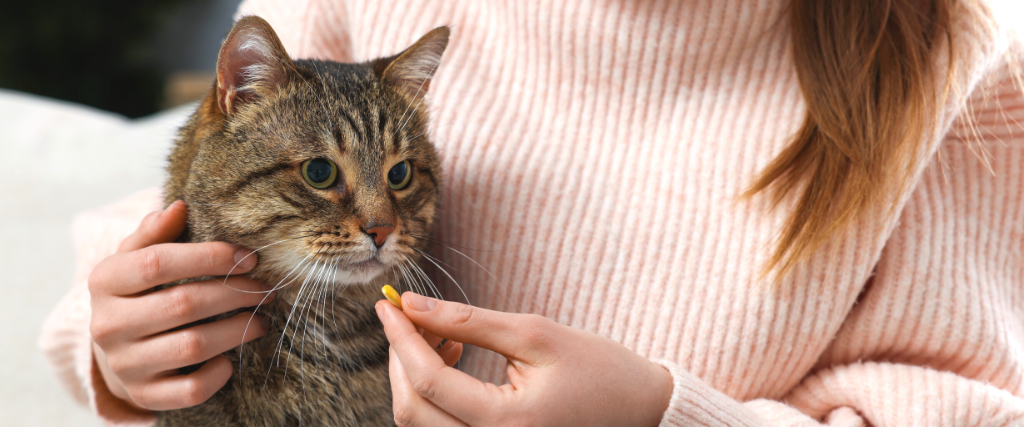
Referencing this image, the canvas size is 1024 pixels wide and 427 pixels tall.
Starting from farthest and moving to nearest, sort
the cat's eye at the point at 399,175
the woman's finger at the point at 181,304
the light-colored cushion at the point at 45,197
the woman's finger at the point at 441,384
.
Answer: the light-colored cushion at the point at 45,197, the cat's eye at the point at 399,175, the woman's finger at the point at 181,304, the woman's finger at the point at 441,384

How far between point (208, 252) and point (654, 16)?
761 mm

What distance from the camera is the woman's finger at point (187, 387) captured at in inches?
29.9

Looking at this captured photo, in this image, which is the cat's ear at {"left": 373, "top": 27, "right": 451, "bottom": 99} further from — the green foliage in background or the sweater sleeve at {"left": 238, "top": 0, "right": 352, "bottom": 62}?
the green foliage in background

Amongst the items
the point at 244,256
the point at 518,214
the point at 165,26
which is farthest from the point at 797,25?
the point at 165,26

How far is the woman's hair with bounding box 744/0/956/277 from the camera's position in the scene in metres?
0.86

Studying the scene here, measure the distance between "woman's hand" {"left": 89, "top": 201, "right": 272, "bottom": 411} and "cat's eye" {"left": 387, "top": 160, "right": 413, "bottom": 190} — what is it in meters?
0.20

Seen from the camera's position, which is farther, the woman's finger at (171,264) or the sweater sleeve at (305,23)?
the sweater sleeve at (305,23)

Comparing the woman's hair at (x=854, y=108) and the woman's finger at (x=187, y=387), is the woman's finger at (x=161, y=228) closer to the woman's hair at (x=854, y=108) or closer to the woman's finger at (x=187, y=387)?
the woman's finger at (x=187, y=387)

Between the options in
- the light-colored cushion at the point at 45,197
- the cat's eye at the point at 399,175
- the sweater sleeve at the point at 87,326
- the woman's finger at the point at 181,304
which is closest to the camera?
the woman's finger at the point at 181,304

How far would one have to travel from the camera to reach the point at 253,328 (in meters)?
0.80

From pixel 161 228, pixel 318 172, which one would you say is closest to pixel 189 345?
pixel 161 228

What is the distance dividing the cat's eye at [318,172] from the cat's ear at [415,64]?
0.19 m

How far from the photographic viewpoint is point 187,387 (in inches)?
29.8

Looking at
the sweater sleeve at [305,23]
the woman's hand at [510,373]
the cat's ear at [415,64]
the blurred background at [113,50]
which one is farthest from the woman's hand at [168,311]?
the blurred background at [113,50]
